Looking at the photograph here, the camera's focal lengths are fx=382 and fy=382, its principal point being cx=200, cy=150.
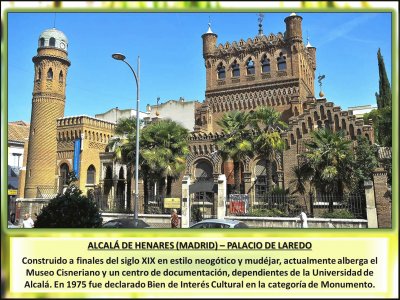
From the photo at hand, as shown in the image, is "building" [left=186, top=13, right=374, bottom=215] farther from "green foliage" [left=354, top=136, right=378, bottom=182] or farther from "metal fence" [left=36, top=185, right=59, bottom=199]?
"metal fence" [left=36, top=185, right=59, bottom=199]

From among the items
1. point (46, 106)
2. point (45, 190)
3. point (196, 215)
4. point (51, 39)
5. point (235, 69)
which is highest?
point (51, 39)

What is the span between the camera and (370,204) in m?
17.4

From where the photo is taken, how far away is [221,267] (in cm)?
647

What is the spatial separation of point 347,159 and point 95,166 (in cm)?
2580

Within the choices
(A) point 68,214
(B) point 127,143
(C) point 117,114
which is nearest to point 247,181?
(B) point 127,143

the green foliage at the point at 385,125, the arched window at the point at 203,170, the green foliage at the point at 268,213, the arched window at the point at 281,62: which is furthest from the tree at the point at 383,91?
the green foliage at the point at 268,213

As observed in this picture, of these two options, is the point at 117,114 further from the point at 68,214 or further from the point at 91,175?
the point at 68,214

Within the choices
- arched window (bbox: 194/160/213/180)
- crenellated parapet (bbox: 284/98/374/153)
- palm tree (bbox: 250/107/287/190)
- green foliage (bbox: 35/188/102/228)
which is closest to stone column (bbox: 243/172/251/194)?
arched window (bbox: 194/160/213/180)

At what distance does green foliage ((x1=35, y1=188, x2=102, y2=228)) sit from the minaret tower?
28.7 meters

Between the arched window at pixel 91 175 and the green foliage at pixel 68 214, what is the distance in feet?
93.5

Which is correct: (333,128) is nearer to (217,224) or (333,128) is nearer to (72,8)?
(217,224)

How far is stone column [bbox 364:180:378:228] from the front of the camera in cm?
A: 1709

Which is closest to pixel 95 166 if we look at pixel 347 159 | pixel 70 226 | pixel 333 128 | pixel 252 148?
pixel 252 148

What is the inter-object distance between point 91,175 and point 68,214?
95.4 feet
